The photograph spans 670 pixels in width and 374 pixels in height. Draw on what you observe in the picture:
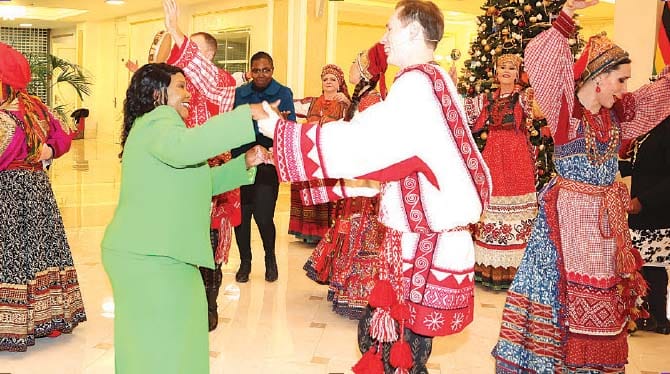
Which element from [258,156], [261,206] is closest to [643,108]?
[258,156]

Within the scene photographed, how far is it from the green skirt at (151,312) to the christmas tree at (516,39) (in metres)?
4.60

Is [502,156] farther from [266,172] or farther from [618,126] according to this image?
[618,126]

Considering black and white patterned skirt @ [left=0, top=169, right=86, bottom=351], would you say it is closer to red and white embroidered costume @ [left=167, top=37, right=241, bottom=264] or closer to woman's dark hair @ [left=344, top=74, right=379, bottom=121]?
red and white embroidered costume @ [left=167, top=37, right=241, bottom=264]

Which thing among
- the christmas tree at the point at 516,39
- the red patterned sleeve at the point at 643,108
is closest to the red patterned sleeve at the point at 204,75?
the red patterned sleeve at the point at 643,108

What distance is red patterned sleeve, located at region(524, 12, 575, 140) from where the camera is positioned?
10.8 ft

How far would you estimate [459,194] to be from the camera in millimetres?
2414

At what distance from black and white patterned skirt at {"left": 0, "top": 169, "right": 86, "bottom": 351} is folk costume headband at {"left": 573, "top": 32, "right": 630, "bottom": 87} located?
3.17m

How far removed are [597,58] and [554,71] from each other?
0.37m

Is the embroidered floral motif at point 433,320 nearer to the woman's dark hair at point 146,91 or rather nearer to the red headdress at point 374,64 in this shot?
the red headdress at point 374,64

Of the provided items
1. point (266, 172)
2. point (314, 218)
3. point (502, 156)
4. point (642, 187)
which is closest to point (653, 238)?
point (642, 187)

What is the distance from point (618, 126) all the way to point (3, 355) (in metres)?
3.67

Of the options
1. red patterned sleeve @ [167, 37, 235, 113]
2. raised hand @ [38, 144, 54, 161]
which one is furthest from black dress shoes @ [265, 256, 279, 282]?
red patterned sleeve @ [167, 37, 235, 113]

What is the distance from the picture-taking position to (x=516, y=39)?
709cm

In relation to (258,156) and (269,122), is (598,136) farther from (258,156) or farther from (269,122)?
(269,122)
